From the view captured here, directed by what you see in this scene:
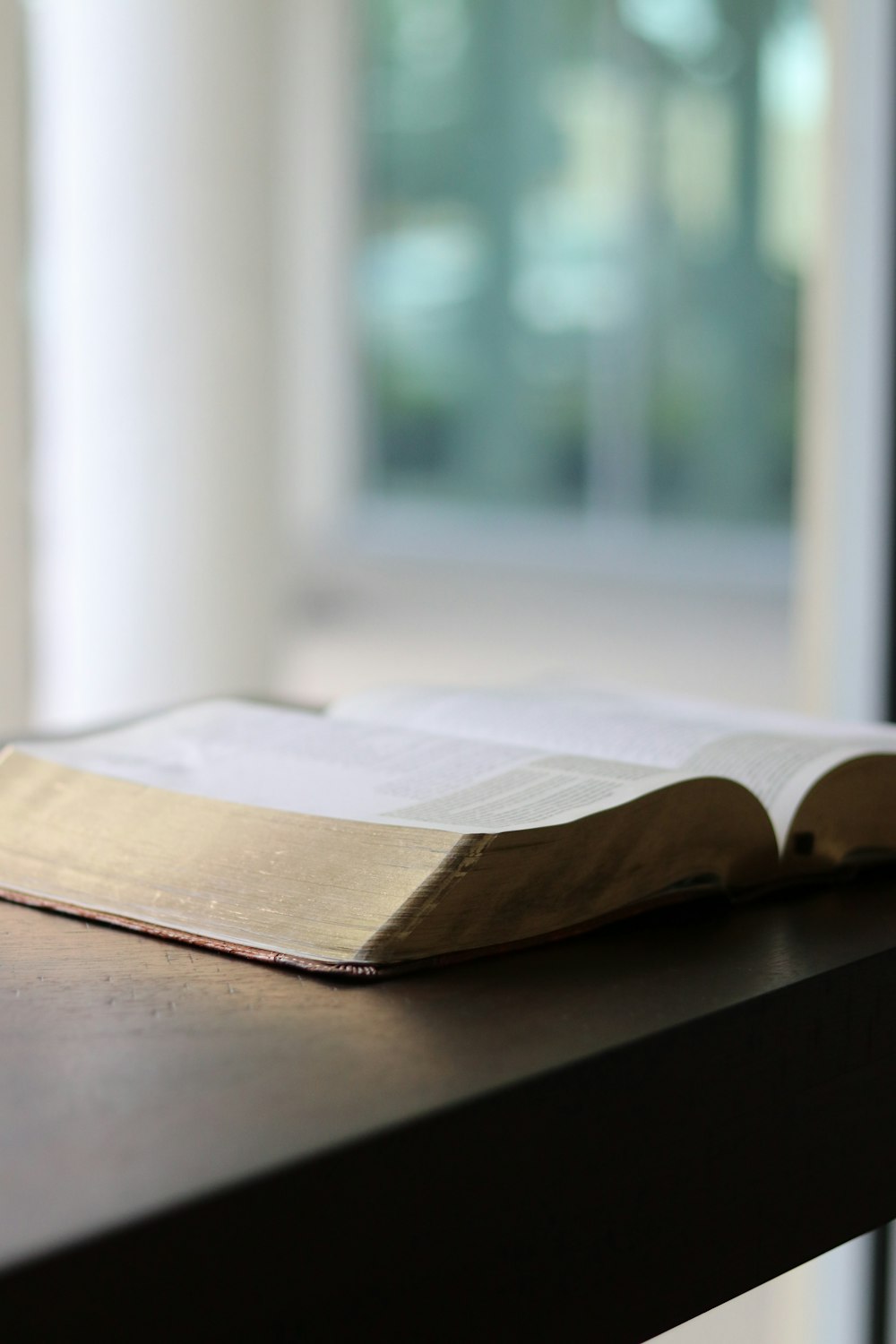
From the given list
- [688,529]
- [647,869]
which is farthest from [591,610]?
[647,869]

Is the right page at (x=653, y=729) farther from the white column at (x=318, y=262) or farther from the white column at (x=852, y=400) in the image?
the white column at (x=318, y=262)

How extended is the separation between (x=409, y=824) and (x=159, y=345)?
1996 millimetres

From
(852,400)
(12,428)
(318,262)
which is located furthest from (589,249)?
(852,400)

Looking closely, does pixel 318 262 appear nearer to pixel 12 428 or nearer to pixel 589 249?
pixel 589 249

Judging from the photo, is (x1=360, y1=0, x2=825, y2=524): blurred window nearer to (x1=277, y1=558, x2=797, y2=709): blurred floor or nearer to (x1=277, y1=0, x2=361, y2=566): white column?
(x1=277, y1=0, x2=361, y2=566): white column

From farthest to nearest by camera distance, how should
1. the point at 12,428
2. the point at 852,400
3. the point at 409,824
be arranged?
1. the point at 12,428
2. the point at 852,400
3. the point at 409,824

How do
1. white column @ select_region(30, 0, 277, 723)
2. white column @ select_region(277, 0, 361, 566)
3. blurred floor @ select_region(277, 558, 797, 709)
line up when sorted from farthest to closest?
white column @ select_region(277, 0, 361, 566)
blurred floor @ select_region(277, 558, 797, 709)
white column @ select_region(30, 0, 277, 723)

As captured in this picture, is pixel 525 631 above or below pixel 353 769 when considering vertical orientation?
below

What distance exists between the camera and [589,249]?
4.68m

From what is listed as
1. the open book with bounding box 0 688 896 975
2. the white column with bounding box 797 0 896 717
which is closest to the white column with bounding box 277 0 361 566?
the white column with bounding box 797 0 896 717

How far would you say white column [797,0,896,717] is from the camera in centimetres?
163

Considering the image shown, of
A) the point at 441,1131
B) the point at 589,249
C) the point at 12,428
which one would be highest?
the point at 589,249

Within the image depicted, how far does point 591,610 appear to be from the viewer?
4.52 m

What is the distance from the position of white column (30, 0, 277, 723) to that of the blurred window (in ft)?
6.10
